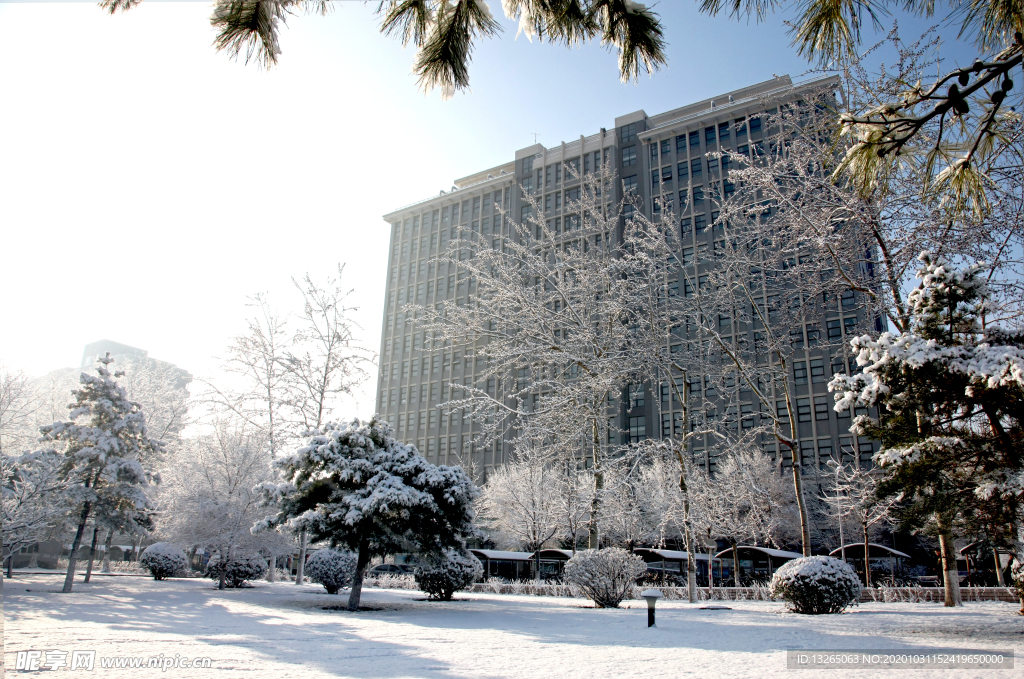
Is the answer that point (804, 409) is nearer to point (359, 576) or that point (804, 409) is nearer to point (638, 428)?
point (638, 428)

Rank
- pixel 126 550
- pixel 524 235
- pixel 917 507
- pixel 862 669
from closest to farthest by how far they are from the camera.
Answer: pixel 862 669
pixel 917 507
pixel 524 235
pixel 126 550

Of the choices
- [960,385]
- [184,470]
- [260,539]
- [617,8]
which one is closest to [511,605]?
[260,539]

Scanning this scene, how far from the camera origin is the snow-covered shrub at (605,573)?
14.4m

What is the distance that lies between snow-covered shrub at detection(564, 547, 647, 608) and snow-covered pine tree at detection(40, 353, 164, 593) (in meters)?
14.5

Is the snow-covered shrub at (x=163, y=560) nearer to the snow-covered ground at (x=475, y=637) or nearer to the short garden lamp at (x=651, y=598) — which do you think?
the snow-covered ground at (x=475, y=637)

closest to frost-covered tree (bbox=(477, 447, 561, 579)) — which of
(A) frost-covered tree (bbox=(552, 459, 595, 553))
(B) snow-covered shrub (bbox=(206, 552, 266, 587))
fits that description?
(A) frost-covered tree (bbox=(552, 459, 595, 553))

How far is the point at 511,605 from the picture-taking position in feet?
51.3

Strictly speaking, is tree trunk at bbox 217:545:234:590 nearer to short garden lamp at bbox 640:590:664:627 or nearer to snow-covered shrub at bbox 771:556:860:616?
short garden lamp at bbox 640:590:664:627

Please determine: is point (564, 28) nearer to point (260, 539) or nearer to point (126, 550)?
point (260, 539)

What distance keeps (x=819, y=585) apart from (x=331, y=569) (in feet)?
42.5

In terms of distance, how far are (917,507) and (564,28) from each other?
8.83m

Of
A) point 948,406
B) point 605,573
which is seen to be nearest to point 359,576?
point 605,573

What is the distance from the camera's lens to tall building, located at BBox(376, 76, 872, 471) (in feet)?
151

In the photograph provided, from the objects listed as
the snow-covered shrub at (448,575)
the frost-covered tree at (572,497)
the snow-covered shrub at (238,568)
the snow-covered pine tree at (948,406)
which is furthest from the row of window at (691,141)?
the snow-covered shrub at (238,568)
